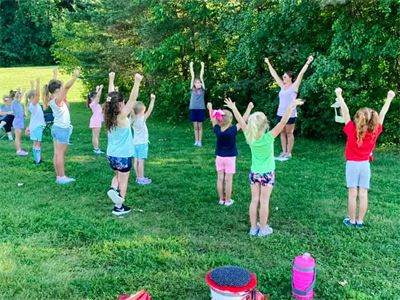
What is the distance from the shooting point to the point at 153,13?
13.5 m

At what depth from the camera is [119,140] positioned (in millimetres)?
5926

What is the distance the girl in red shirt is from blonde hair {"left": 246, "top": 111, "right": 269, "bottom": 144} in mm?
892

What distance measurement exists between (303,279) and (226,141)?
8.45ft

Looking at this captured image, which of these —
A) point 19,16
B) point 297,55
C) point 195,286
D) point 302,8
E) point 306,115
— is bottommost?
point 195,286

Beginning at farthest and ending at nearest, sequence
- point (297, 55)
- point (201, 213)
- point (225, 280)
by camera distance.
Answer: point (297, 55) → point (201, 213) → point (225, 280)

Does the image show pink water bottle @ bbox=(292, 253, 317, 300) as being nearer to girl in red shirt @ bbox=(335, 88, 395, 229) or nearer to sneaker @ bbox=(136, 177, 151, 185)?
girl in red shirt @ bbox=(335, 88, 395, 229)

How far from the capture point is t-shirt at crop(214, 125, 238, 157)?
20.2 feet

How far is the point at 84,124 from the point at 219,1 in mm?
5442

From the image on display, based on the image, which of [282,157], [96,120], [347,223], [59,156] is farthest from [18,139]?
[347,223]

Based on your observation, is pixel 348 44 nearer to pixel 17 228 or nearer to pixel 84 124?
pixel 17 228

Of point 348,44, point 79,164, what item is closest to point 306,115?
point 348,44

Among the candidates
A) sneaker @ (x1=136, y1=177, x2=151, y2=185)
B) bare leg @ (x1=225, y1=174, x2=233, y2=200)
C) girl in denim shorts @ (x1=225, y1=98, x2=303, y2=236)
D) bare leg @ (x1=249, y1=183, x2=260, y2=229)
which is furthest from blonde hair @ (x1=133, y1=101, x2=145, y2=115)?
bare leg @ (x1=249, y1=183, x2=260, y2=229)

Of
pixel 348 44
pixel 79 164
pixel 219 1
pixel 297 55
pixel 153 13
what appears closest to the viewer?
pixel 79 164

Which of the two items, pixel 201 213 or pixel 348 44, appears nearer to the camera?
pixel 201 213
